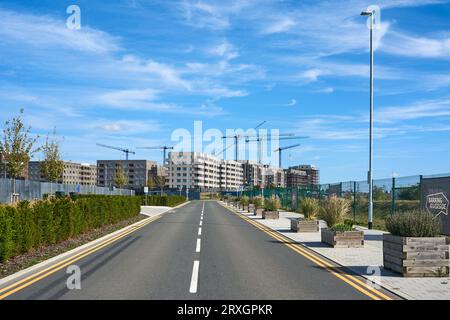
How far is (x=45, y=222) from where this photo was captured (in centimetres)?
1603

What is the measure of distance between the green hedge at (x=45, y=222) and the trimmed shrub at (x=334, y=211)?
32.5ft

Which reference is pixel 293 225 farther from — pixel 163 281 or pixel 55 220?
pixel 163 281

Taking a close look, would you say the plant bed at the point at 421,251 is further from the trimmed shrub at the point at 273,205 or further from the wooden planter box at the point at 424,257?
the trimmed shrub at the point at 273,205

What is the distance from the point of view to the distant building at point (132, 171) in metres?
184

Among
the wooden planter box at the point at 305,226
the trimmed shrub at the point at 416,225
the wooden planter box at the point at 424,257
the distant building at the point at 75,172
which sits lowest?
the wooden planter box at the point at 305,226

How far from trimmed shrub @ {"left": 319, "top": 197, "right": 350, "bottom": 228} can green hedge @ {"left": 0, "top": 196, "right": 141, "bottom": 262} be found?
9.90 metres

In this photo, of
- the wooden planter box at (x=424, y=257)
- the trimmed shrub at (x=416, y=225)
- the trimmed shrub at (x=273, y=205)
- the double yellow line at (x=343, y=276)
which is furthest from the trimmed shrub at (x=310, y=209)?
the wooden planter box at (x=424, y=257)

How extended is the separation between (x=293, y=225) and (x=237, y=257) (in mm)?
10746

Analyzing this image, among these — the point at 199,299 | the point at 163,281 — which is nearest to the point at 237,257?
the point at 163,281

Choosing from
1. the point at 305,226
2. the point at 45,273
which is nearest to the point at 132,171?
the point at 305,226

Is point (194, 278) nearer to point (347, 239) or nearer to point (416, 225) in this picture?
point (416, 225)

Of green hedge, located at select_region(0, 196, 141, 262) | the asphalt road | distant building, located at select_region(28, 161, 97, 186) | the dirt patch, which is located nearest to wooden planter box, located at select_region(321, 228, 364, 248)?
the asphalt road

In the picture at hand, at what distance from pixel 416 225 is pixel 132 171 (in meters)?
181
